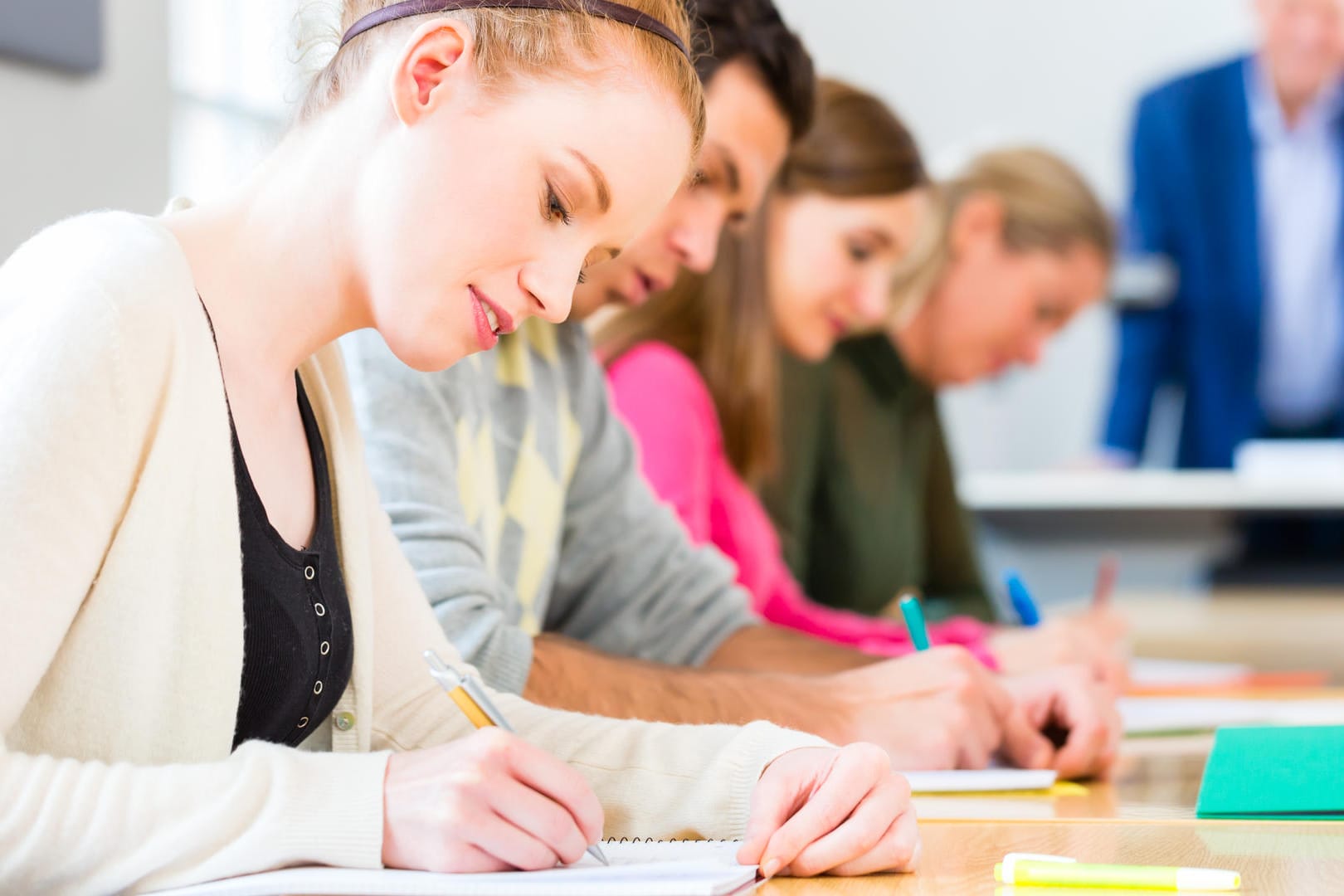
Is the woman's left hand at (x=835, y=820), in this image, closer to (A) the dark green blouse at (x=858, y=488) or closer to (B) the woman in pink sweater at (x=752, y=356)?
(B) the woman in pink sweater at (x=752, y=356)

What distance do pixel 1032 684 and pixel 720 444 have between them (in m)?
0.79

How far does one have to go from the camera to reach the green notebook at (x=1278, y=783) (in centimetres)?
86

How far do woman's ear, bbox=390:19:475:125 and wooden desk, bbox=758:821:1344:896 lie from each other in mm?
381

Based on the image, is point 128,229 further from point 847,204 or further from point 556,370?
point 847,204

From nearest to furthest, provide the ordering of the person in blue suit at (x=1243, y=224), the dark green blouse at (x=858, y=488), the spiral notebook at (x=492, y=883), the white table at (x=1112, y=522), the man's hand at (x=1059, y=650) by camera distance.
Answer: the spiral notebook at (x=492, y=883) → the man's hand at (x=1059, y=650) → the dark green blouse at (x=858, y=488) → the white table at (x=1112, y=522) → the person in blue suit at (x=1243, y=224)

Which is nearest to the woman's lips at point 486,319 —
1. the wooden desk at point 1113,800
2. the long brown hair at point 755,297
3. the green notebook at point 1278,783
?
the wooden desk at point 1113,800

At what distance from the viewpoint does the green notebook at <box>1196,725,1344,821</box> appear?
2.83ft

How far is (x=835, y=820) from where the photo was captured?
27.0 inches

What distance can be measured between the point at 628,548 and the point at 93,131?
0.62 m

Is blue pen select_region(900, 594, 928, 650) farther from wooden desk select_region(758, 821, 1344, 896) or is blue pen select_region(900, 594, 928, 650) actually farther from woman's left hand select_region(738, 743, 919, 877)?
woman's left hand select_region(738, 743, 919, 877)

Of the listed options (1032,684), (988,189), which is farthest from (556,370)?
(988,189)

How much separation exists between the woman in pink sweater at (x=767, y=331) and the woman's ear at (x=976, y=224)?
82cm

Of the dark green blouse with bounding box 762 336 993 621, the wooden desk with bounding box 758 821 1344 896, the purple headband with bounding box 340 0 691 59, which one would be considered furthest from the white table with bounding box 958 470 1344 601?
the purple headband with bounding box 340 0 691 59

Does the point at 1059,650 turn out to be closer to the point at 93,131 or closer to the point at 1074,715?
the point at 1074,715
